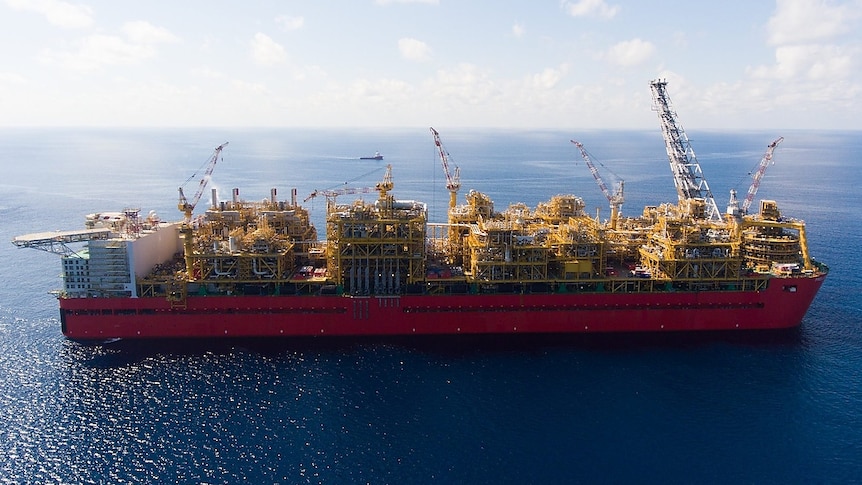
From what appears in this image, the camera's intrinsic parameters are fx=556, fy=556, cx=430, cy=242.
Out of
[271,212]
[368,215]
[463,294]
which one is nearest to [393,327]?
[463,294]

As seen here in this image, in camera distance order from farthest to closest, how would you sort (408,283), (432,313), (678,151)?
(678,151) < (432,313) < (408,283)

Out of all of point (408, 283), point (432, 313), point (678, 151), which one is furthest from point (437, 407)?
point (678, 151)

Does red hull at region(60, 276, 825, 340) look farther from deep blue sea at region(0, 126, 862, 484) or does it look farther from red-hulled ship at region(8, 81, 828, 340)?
deep blue sea at region(0, 126, 862, 484)

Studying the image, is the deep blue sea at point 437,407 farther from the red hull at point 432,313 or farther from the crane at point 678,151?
the crane at point 678,151

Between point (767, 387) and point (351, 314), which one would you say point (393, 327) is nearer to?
point (351, 314)

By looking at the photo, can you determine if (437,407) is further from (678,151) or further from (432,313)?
(678,151)

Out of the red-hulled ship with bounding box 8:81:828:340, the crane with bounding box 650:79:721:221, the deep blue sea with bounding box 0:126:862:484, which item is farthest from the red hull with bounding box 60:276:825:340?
the crane with bounding box 650:79:721:221
